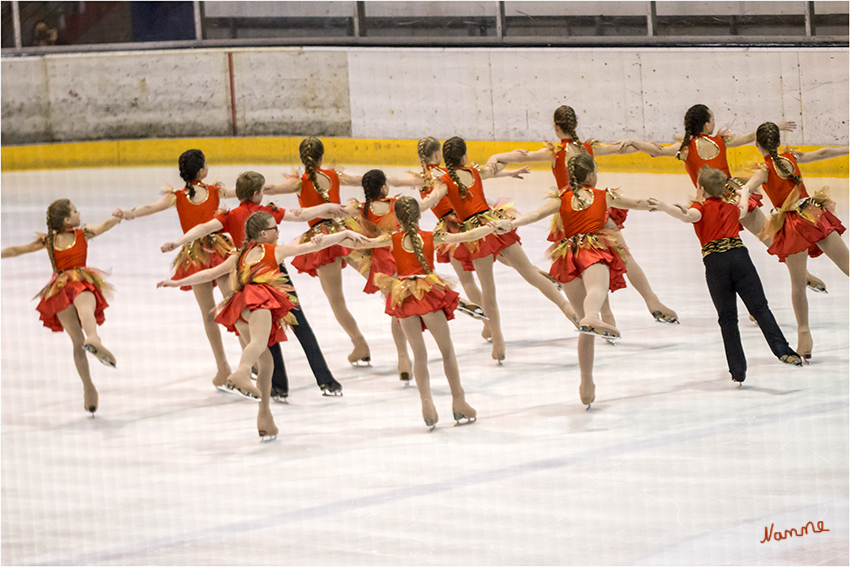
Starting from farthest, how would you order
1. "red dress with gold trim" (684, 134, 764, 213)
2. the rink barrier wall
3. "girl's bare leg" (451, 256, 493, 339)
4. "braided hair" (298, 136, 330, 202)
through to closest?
the rink barrier wall < "girl's bare leg" (451, 256, 493, 339) < "red dress with gold trim" (684, 134, 764, 213) < "braided hair" (298, 136, 330, 202)

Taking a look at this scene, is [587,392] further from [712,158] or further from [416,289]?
[712,158]

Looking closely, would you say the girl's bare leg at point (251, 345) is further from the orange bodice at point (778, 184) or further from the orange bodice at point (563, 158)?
the orange bodice at point (778, 184)

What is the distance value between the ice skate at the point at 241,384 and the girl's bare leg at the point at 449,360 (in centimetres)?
89

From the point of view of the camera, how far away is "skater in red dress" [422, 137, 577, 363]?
584 centimetres

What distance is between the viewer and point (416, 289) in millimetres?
4848

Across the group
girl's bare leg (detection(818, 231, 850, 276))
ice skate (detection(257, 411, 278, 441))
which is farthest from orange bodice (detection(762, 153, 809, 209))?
ice skate (detection(257, 411, 278, 441))

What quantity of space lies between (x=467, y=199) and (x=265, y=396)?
66.2 inches

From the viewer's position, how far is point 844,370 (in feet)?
17.5

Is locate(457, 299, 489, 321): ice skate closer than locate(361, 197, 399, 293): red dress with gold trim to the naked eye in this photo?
Yes

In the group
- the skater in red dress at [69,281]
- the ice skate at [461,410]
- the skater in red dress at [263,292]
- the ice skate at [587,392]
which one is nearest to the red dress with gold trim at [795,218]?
the ice skate at [587,392]

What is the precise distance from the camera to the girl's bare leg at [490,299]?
235 inches

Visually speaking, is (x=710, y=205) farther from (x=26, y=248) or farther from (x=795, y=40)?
(x=795, y=40)

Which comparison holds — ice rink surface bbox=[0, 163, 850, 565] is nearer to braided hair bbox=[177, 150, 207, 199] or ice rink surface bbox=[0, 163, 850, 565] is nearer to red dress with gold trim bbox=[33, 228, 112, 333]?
red dress with gold trim bbox=[33, 228, 112, 333]

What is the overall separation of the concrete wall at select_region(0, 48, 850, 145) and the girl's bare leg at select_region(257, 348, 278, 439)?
282 inches
